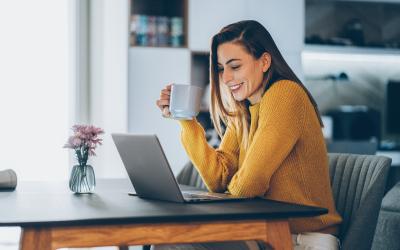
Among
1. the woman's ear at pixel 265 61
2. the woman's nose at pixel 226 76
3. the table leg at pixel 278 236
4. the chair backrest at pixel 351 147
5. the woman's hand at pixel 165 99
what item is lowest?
the chair backrest at pixel 351 147

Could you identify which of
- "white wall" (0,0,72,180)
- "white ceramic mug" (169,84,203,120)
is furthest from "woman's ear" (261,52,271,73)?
"white wall" (0,0,72,180)

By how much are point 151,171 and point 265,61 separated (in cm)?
56

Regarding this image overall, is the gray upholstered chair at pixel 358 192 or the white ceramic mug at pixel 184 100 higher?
the white ceramic mug at pixel 184 100

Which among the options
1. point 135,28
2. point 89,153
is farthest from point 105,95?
point 89,153

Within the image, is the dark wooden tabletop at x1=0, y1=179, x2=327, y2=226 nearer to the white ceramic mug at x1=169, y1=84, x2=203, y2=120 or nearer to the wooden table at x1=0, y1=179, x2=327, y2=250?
the wooden table at x1=0, y1=179, x2=327, y2=250

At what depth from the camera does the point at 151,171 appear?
5.94ft

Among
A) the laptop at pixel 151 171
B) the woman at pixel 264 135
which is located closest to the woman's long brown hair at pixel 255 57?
the woman at pixel 264 135

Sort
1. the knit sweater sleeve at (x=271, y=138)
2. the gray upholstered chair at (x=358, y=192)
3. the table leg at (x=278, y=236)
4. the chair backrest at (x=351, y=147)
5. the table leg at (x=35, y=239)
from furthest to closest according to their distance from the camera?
the chair backrest at (x=351, y=147) → the gray upholstered chair at (x=358, y=192) → the knit sweater sleeve at (x=271, y=138) → the table leg at (x=278, y=236) → the table leg at (x=35, y=239)

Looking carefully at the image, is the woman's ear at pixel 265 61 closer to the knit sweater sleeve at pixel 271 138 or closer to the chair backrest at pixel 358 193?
the knit sweater sleeve at pixel 271 138

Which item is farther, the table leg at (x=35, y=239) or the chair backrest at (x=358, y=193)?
the chair backrest at (x=358, y=193)

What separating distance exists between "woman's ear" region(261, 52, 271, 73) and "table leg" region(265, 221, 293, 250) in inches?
26.0

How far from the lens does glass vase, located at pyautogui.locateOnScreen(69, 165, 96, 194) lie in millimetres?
2098

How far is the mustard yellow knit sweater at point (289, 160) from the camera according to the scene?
1.85 meters

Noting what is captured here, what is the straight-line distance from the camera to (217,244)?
208 centimetres
